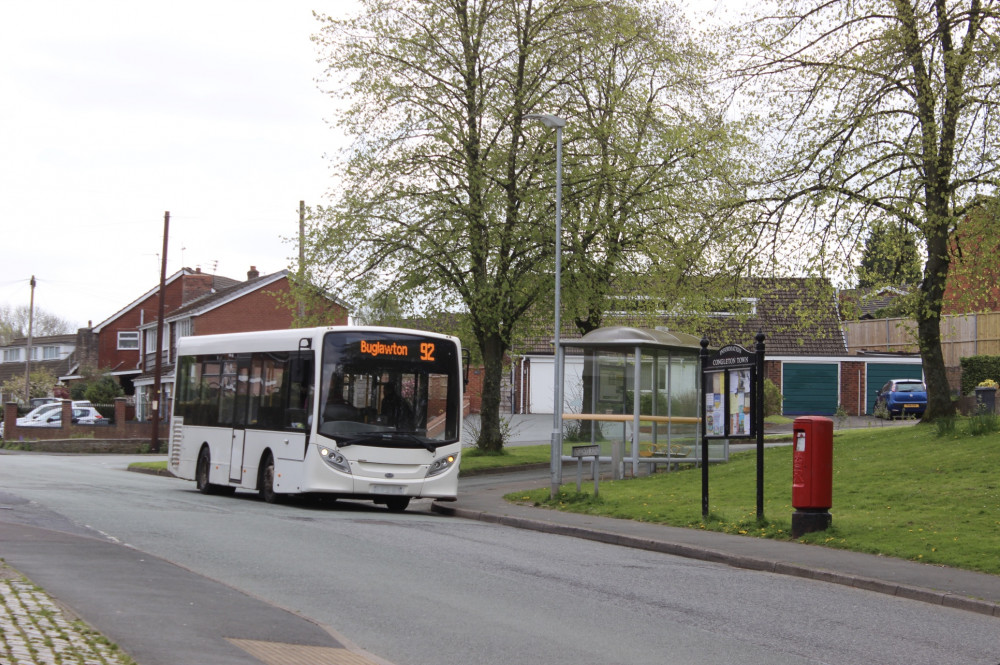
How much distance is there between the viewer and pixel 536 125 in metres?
28.9

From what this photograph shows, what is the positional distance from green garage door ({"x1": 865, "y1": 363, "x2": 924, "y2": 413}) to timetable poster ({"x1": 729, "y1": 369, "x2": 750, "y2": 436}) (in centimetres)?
3362

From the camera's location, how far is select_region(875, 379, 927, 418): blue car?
132 ft

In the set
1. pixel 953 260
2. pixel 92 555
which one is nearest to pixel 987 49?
pixel 953 260

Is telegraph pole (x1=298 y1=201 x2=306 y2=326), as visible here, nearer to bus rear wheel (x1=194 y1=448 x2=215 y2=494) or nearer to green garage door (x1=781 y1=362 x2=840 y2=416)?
bus rear wheel (x1=194 y1=448 x2=215 y2=494)

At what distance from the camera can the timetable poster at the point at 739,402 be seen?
1620 cm

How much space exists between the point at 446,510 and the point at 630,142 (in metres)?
13.0

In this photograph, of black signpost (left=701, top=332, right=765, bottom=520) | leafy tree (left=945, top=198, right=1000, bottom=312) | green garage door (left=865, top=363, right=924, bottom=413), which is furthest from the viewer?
green garage door (left=865, top=363, right=924, bottom=413)

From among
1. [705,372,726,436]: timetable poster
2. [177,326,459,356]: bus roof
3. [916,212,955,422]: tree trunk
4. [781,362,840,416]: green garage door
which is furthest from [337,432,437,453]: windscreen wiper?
[781,362,840,416]: green garage door

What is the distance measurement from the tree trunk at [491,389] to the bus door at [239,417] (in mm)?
Answer: 10018

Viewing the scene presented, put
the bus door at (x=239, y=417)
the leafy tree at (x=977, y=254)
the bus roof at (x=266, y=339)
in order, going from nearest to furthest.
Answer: the bus roof at (x=266, y=339) < the leafy tree at (x=977, y=254) < the bus door at (x=239, y=417)

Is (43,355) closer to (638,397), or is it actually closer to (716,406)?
(638,397)

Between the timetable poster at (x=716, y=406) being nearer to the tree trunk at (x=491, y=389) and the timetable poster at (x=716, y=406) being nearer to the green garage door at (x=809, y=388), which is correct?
the tree trunk at (x=491, y=389)

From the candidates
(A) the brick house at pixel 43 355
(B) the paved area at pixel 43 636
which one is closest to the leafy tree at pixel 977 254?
(B) the paved area at pixel 43 636

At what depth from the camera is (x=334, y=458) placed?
18.6m
